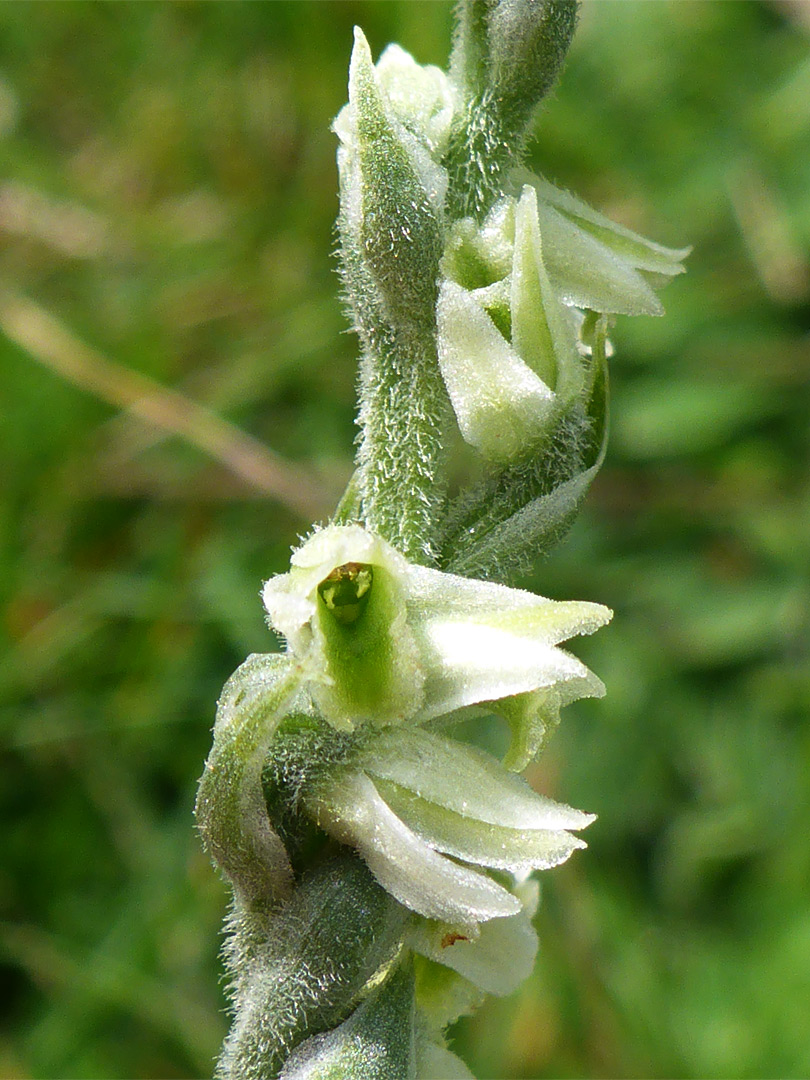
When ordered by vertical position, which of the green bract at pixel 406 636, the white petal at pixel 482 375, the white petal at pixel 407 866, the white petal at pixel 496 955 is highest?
the white petal at pixel 482 375

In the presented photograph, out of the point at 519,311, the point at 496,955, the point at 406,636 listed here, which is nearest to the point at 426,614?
the point at 406,636

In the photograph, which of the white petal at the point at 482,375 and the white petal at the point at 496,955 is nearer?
the white petal at the point at 482,375

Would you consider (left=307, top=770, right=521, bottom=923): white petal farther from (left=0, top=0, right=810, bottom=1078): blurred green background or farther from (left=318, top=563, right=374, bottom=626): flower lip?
(left=0, top=0, right=810, bottom=1078): blurred green background

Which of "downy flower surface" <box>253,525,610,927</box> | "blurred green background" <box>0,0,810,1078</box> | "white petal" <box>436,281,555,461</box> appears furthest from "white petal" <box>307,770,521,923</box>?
"blurred green background" <box>0,0,810,1078</box>

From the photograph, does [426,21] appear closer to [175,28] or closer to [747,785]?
[175,28]

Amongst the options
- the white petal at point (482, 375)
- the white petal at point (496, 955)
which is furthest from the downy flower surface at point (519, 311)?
the white petal at point (496, 955)

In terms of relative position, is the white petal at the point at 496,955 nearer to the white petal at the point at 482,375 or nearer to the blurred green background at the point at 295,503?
the white petal at the point at 482,375
